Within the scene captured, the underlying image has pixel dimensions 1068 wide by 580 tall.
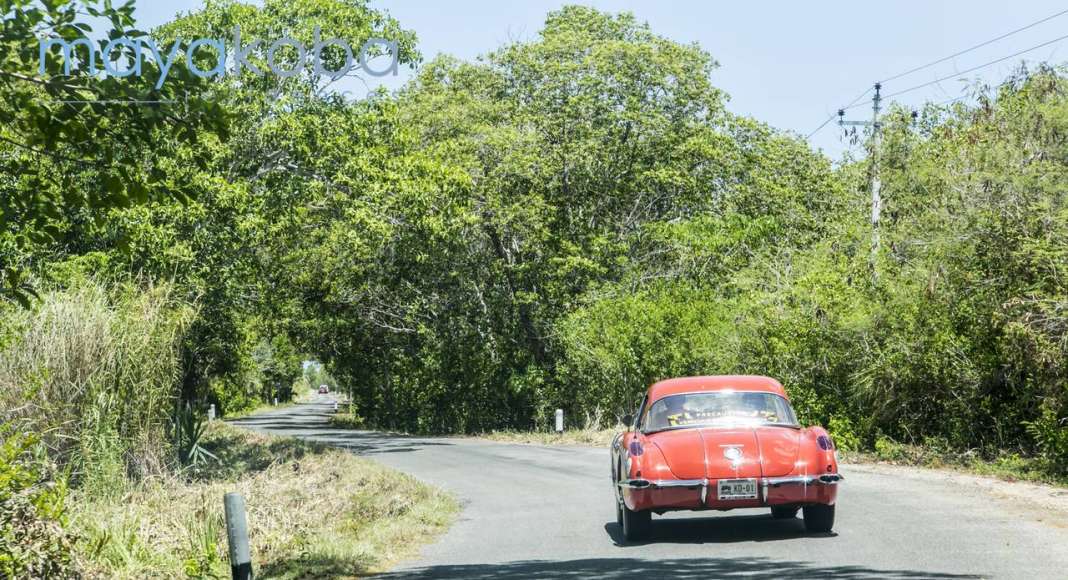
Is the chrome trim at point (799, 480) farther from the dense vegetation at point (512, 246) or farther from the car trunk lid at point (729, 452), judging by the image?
the dense vegetation at point (512, 246)

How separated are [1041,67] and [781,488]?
17702 millimetres

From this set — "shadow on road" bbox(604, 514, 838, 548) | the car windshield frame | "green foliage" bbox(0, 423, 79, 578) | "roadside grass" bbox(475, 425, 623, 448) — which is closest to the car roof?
the car windshield frame

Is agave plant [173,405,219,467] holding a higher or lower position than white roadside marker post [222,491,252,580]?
higher

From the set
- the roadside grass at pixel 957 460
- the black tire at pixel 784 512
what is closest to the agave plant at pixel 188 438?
the black tire at pixel 784 512

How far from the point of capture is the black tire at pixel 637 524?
37.5ft

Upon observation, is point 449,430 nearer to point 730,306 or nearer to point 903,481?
point 730,306

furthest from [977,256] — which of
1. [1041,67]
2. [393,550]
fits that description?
[393,550]

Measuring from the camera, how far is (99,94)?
8.54 metres

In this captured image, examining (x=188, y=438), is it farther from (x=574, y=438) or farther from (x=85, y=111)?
(x=574, y=438)

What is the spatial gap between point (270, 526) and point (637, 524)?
12.5ft

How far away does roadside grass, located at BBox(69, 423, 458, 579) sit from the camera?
10056 millimetres

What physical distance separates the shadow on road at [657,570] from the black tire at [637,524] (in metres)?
1.14

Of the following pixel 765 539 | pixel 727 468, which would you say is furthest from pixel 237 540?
pixel 765 539

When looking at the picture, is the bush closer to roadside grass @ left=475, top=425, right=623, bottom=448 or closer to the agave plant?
the agave plant
